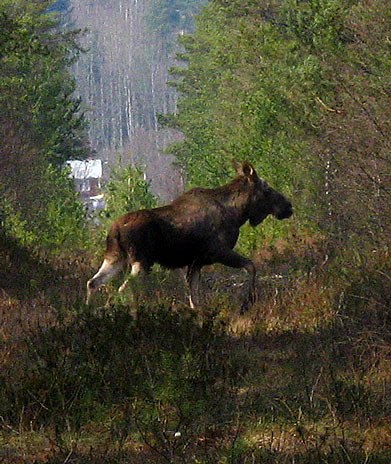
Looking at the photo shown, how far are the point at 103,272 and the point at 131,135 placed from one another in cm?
11639

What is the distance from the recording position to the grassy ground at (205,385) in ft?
18.1

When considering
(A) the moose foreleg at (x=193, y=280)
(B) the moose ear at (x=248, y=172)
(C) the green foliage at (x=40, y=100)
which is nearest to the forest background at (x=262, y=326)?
(A) the moose foreleg at (x=193, y=280)

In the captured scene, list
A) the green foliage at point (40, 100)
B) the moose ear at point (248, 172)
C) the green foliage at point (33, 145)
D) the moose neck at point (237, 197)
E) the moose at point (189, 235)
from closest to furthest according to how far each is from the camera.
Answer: the moose at point (189, 235)
the moose neck at point (237, 197)
the moose ear at point (248, 172)
the green foliage at point (33, 145)
the green foliage at point (40, 100)

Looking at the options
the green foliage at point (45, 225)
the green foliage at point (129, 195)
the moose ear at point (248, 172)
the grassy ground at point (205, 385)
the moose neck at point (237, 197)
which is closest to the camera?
the grassy ground at point (205, 385)

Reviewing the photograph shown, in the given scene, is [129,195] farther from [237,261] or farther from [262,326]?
[262,326]

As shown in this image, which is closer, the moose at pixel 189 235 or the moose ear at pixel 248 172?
the moose at pixel 189 235

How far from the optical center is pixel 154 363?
6.88 metres

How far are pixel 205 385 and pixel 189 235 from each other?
3856 millimetres

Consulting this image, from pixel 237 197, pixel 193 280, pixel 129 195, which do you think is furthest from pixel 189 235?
pixel 129 195

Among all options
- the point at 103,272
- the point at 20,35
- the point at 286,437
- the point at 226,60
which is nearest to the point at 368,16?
the point at 20,35

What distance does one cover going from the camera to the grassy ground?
553 centimetres

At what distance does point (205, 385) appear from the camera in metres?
6.48

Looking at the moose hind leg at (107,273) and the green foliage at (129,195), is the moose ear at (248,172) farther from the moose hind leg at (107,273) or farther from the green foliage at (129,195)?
the green foliage at (129,195)

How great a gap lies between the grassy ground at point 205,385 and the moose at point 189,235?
0.62m
